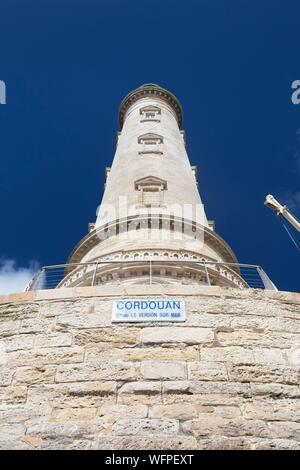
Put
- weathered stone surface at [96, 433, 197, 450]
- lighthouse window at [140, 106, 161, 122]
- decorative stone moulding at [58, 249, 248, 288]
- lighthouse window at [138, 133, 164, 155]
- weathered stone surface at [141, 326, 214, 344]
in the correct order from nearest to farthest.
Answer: weathered stone surface at [96, 433, 197, 450]
weathered stone surface at [141, 326, 214, 344]
decorative stone moulding at [58, 249, 248, 288]
lighthouse window at [138, 133, 164, 155]
lighthouse window at [140, 106, 161, 122]

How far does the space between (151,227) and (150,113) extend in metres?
14.2

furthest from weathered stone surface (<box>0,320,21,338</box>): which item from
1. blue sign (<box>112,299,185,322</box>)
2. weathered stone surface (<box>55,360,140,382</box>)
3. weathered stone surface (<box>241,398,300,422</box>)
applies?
weathered stone surface (<box>241,398,300,422</box>)

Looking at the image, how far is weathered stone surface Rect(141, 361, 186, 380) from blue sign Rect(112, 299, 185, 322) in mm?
682

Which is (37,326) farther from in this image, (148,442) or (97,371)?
(148,442)

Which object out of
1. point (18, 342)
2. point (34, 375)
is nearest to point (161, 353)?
point (34, 375)

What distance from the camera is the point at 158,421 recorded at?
17.0 ft

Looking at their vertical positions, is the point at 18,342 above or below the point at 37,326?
below

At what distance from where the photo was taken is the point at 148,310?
254 inches

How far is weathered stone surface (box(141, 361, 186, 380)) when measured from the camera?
565cm

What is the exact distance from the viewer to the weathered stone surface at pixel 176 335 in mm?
6082

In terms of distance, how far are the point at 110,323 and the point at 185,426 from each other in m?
1.69

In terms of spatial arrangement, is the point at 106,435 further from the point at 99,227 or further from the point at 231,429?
the point at 99,227

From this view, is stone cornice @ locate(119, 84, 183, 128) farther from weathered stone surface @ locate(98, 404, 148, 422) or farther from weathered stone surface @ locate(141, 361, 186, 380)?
weathered stone surface @ locate(98, 404, 148, 422)

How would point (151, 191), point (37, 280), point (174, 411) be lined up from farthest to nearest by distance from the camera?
point (151, 191)
point (37, 280)
point (174, 411)
